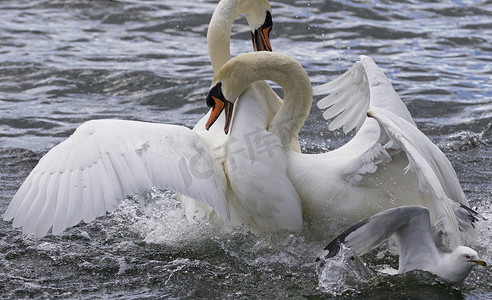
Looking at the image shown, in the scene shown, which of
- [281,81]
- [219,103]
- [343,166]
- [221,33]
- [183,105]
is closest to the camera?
[343,166]

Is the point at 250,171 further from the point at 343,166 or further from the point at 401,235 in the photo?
the point at 401,235

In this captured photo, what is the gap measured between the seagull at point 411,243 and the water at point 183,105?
0.10 meters

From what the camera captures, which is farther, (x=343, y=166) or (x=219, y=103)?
(x=219, y=103)

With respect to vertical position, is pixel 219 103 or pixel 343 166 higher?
pixel 219 103

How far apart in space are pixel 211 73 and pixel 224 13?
3905 millimetres

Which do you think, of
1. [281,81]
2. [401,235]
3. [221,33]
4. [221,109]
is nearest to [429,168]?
[401,235]

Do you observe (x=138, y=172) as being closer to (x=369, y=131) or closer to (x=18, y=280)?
(x=18, y=280)

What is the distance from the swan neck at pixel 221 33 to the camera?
6.53 metres

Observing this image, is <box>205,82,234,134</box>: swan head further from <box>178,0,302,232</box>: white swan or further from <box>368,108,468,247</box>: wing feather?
<box>368,108,468,247</box>: wing feather

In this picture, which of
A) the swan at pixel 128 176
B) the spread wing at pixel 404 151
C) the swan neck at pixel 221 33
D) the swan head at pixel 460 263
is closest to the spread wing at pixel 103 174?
the swan at pixel 128 176

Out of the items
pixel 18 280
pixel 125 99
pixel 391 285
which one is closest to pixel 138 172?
pixel 18 280

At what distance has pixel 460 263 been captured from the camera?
498 centimetres

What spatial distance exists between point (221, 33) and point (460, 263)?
2.65m

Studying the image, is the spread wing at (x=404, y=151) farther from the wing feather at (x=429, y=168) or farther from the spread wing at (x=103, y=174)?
the spread wing at (x=103, y=174)
